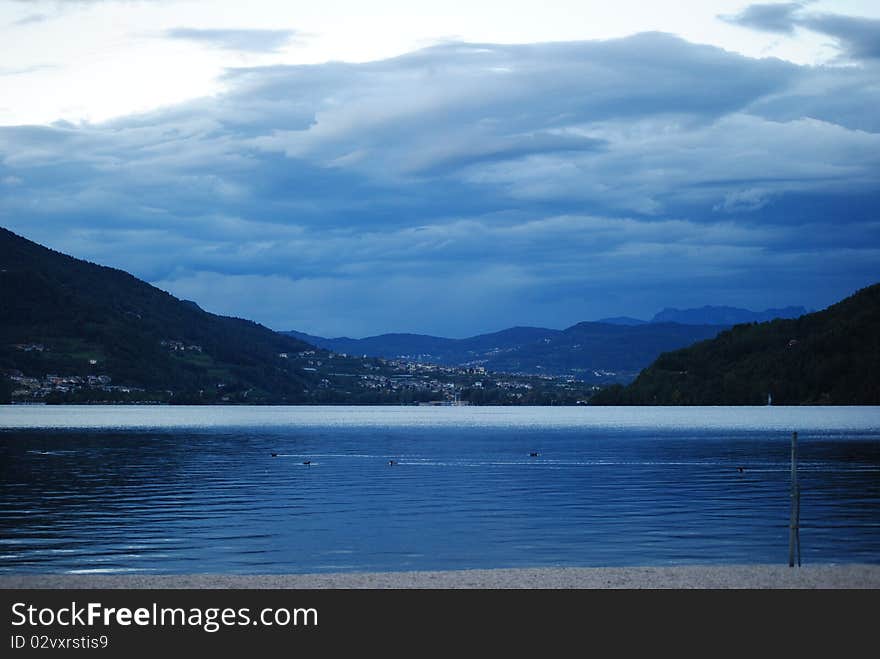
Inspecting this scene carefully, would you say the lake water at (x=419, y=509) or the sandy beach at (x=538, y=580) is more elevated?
the sandy beach at (x=538, y=580)

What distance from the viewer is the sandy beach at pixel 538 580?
29.8m

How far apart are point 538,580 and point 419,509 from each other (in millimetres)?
32302

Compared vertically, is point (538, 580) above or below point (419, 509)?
above

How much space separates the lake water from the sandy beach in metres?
7.07

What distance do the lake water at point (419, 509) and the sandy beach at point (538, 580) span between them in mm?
A: 7074

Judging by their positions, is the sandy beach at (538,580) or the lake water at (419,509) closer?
the sandy beach at (538,580)

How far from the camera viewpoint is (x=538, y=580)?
102 feet

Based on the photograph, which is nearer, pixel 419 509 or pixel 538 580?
pixel 538 580

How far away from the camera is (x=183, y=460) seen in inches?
4240

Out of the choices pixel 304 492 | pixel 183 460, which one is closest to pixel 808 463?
pixel 304 492

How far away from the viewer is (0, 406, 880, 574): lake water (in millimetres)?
42562

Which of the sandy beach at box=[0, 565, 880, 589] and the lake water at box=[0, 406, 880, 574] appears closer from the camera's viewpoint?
the sandy beach at box=[0, 565, 880, 589]
